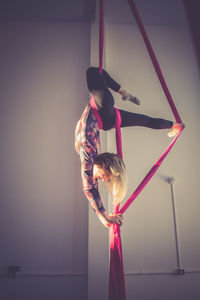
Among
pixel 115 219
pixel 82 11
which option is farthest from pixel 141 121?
pixel 82 11

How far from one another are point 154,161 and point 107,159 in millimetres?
1255

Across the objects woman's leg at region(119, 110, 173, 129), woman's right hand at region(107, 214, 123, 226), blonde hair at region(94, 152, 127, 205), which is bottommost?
woman's right hand at region(107, 214, 123, 226)

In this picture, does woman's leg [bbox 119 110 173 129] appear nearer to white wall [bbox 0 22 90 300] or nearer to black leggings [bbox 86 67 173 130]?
black leggings [bbox 86 67 173 130]

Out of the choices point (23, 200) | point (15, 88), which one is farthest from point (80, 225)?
point (15, 88)

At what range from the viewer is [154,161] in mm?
2635

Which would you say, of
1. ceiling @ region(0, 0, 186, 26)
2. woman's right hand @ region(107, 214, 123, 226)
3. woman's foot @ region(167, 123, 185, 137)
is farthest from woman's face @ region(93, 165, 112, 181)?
ceiling @ region(0, 0, 186, 26)

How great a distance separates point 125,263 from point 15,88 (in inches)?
97.5

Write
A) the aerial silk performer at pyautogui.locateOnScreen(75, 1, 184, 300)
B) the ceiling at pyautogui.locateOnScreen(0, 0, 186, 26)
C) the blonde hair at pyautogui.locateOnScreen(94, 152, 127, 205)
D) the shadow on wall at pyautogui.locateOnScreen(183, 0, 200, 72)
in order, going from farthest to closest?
the ceiling at pyautogui.locateOnScreen(0, 0, 186, 26)
the blonde hair at pyautogui.locateOnScreen(94, 152, 127, 205)
the aerial silk performer at pyautogui.locateOnScreen(75, 1, 184, 300)
the shadow on wall at pyautogui.locateOnScreen(183, 0, 200, 72)

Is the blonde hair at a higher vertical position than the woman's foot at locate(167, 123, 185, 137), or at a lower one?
lower

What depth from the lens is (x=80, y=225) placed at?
7.97 feet

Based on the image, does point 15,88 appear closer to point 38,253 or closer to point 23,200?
point 23,200

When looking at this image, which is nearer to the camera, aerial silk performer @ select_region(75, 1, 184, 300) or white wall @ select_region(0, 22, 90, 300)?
aerial silk performer @ select_region(75, 1, 184, 300)

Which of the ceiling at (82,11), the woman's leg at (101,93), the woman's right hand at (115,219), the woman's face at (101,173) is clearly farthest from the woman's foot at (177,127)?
A: the ceiling at (82,11)

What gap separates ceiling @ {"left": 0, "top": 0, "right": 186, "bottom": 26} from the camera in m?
2.92
